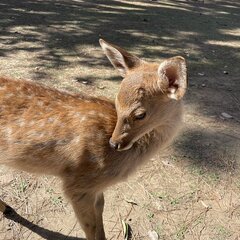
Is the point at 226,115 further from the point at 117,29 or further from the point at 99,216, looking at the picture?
the point at 117,29

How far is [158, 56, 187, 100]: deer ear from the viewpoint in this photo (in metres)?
2.62

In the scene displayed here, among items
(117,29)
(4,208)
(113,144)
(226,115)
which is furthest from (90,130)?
(117,29)

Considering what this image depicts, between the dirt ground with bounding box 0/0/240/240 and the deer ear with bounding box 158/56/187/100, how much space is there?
4.23 ft

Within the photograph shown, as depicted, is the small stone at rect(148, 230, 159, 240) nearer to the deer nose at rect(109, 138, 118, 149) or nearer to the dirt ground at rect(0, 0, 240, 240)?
the dirt ground at rect(0, 0, 240, 240)

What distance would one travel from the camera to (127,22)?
890cm

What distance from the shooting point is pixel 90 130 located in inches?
117

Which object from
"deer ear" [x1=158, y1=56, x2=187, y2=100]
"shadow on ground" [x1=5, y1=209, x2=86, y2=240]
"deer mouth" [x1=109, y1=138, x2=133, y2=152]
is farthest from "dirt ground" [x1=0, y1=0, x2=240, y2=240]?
"deer ear" [x1=158, y1=56, x2=187, y2=100]

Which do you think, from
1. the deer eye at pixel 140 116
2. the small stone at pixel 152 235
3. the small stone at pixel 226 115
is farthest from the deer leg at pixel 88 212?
the small stone at pixel 226 115

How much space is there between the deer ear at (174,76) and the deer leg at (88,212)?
992 millimetres

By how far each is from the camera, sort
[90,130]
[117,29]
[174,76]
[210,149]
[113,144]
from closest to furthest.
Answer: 1. [174,76]
2. [113,144]
3. [90,130]
4. [210,149]
5. [117,29]

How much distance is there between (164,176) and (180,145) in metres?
0.57

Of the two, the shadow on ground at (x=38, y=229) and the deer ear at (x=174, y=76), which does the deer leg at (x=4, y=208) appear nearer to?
the shadow on ground at (x=38, y=229)

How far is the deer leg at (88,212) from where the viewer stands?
9.79ft

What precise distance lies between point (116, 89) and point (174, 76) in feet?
8.65
